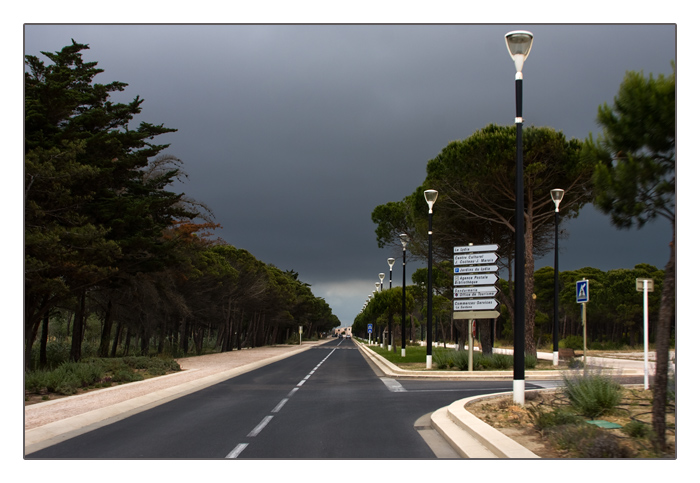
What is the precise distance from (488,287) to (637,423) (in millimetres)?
15459

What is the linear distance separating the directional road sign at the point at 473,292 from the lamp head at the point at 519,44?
12900mm

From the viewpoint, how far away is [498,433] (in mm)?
8633

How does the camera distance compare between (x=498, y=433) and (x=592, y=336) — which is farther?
(x=592, y=336)

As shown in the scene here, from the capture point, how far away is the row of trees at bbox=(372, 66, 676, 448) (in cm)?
816

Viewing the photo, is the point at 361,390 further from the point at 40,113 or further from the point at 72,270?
the point at 40,113

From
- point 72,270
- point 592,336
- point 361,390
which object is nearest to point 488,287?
point 361,390

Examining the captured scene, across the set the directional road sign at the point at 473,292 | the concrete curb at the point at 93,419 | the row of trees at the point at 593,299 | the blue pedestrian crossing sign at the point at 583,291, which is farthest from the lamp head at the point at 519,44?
the row of trees at the point at 593,299

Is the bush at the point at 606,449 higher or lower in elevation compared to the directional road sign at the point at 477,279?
lower

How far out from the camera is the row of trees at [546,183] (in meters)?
8.16

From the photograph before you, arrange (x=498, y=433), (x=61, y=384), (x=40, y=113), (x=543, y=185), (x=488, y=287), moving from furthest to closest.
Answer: (x=543, y=185) → (x=488, y=287) → (x=40, y=113) → (x=61, y=384) → (x=498, y=433)

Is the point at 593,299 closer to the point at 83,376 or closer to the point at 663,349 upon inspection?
the point at 83,376

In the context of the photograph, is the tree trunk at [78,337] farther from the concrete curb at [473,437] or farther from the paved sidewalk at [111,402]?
the concrete curb at [473,437]

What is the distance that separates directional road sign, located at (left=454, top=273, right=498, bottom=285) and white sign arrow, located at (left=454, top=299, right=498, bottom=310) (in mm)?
721

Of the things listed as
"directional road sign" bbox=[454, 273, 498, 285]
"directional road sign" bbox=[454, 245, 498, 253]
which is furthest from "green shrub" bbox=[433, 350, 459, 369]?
"directional road sign" bbox=[454, 245, 498, 253]
